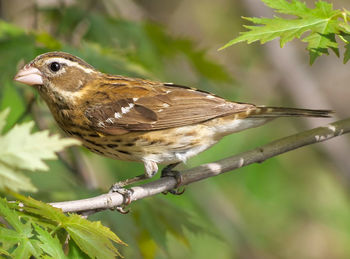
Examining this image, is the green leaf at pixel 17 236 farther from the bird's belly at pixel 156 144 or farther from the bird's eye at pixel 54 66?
the bird's eye at pixel 54 66

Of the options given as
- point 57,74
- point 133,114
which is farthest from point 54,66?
point 133,114

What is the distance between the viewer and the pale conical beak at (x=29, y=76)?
137 inches

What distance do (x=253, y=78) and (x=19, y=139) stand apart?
6.77 meters

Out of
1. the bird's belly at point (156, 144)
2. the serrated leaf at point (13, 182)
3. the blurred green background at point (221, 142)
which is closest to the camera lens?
the serrated leaf at point (13, 182)

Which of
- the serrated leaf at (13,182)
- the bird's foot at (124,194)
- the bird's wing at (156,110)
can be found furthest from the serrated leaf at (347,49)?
the serrated leaf at (13,182)

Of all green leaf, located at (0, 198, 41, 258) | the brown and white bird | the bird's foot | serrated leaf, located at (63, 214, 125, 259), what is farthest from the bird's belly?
green leaf, located at (0, 198, 41, 258)

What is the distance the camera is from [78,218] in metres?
2.27

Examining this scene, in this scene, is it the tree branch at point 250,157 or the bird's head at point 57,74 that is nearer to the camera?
the tree branch at point 250,157

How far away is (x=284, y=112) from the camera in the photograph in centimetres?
342

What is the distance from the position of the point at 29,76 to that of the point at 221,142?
2.89 metres

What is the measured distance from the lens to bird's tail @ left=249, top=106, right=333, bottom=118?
10.7ft

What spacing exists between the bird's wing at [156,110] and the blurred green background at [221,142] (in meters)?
0.19

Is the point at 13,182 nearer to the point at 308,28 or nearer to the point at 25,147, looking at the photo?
the point at 25,147

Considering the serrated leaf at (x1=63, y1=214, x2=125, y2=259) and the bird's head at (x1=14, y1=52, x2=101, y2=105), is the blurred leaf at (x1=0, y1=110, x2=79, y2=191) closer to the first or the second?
the serrated leaf at (x1=63, y1=214, x2=125, y2=259)
